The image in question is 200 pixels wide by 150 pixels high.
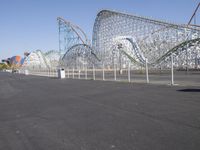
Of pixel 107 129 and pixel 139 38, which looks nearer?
pixel 107 129

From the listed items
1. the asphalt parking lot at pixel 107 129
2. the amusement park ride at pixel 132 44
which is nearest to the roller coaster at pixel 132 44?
the amusement park ride at pixel 132 44

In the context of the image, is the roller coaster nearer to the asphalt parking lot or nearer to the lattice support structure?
the lattice support structure

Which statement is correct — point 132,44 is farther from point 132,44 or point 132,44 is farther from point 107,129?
point 107,129

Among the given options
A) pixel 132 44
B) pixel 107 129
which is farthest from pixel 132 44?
pixel 107 129

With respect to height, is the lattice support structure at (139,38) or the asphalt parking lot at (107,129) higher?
the lattice support structure at (139,38)

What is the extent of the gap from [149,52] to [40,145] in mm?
32613

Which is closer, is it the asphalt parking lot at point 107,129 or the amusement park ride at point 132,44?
the asphalt parking lot at point 107,129

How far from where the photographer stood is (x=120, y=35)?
39.0 m

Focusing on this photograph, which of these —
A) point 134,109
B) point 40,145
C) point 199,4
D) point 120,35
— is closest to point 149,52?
point 120,35

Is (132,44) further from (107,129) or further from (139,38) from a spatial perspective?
(107,129)

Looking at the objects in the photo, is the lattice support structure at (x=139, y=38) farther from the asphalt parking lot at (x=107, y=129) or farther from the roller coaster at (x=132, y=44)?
the asphalt parking lot at (x=107, y=129)

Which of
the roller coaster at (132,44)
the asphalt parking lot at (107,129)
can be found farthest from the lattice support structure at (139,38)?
the asphalt parking lot at (107,129)

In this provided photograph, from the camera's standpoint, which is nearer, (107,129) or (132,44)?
(107,129)

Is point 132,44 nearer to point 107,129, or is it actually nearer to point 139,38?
point 139,38
